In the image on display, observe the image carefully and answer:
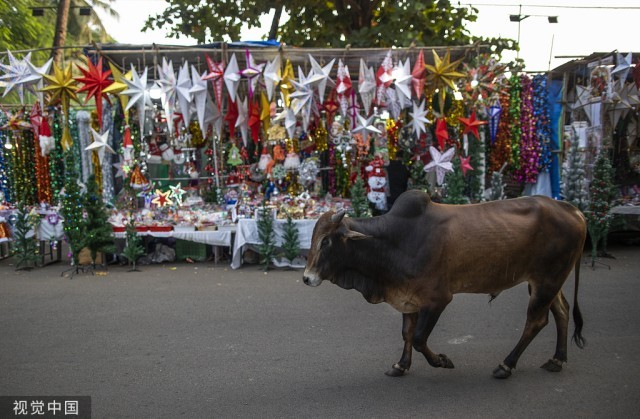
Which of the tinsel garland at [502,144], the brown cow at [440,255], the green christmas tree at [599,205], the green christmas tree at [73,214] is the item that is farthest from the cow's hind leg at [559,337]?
the green christmas tree at [73,214]

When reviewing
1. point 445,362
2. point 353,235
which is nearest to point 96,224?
point 353,235

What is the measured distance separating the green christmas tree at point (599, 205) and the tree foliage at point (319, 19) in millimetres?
5075

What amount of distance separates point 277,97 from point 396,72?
2.06 metres

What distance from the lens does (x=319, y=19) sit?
12969 mm

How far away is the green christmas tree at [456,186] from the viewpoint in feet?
28.9

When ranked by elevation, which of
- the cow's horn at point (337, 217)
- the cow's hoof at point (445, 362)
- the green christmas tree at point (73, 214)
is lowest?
the cow's hoof at point (445, 362)

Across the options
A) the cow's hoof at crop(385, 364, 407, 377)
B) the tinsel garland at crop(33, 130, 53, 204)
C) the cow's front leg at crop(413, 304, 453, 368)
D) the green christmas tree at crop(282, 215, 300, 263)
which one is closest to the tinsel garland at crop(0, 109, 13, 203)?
the tinsel garland at crop(33, 130, 53, 204)

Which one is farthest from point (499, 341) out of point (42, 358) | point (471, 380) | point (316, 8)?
point (316, 8)

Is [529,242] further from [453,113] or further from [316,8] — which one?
[316,8]

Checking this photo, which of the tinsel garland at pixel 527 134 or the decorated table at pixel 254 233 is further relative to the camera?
the tinsel garland at pixel 527 134

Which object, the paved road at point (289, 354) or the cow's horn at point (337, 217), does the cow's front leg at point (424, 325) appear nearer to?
the paved road at point (289, 354)

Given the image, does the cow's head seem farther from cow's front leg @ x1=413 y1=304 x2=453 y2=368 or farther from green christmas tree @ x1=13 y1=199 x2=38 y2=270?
green christmas tree @ x1=13 y1=199 x2=38 y2=270

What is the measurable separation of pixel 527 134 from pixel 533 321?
6.77 meters

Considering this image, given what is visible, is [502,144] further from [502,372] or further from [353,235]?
[353,235]
